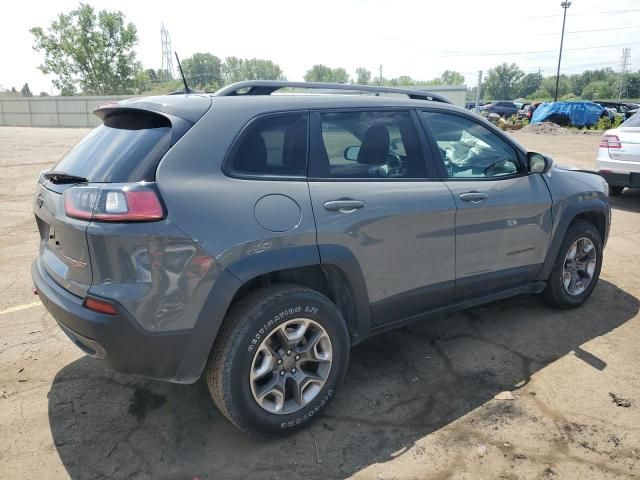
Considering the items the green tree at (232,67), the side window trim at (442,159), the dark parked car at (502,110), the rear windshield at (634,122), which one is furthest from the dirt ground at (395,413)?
the green tree at (232,67)

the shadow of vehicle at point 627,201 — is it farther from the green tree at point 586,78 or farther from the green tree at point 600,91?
the green tree at point 586,78

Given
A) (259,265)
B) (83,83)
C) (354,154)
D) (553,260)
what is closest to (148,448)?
(259,265)

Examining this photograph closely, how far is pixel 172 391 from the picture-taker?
123 inches

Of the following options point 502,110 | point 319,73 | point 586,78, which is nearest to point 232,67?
point 319,73

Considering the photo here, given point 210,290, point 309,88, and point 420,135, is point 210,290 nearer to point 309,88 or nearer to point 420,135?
point 309,88

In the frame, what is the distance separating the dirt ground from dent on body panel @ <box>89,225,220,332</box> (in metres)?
0.82

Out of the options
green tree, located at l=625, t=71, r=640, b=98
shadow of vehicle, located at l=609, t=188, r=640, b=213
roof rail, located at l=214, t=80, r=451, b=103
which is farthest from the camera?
green tree, located at l=625, t=71, r=640, b=98

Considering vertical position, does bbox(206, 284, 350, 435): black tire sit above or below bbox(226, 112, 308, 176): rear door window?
below

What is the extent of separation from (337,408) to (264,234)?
120 centimetres

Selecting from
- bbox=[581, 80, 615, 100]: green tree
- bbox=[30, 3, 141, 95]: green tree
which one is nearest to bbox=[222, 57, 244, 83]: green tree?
bbox=[30, 3, 141, 95]: green tree

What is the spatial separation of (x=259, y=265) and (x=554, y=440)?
1.83 m

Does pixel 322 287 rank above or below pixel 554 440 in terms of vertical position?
above

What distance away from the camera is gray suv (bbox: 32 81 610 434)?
7.46 ft

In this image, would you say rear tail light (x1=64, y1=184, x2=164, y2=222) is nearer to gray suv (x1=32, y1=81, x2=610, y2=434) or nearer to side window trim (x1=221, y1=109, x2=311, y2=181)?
gray suv (x1=32, y1=81, x2=610, y2=434)
